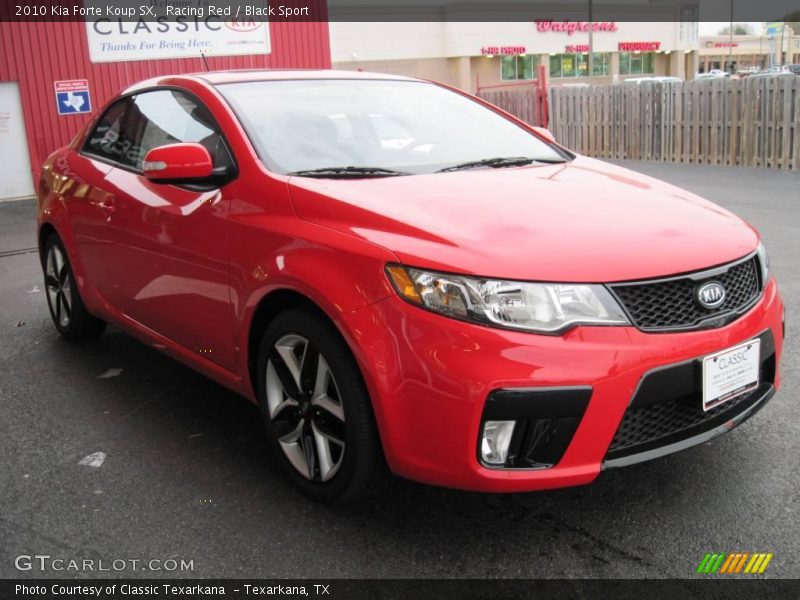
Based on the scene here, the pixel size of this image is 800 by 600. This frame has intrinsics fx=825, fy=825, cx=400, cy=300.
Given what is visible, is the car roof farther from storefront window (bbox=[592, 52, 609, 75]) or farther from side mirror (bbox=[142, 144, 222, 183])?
storefront window (bbox=[592, 52, 609, 75])

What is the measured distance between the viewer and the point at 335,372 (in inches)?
104

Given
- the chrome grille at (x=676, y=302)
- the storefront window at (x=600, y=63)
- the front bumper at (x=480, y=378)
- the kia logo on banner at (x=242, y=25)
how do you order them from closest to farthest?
1. the front bumper at (x=480, y=378)
2. the chrome grille at (x=676, y=302)
3. the kia logo on banner at (x=242, y=25)
4. the storefront window at (x=600, y=63)

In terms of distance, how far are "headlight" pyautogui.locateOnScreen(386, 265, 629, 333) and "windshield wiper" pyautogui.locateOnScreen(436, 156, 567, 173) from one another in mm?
988

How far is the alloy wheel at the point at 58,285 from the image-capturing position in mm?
4887

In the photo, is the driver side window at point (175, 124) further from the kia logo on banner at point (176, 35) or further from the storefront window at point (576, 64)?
the storefront window at point (576, 64)

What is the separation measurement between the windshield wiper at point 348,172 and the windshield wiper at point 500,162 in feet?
0.75

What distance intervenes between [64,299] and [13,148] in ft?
36.2

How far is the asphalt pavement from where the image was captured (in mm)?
2582

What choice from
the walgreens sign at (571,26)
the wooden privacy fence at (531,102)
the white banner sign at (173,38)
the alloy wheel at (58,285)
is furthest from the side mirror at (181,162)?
the walgreens sign at (571,26)

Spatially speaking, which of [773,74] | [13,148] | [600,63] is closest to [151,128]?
[13,148]

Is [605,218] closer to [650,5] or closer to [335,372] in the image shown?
[335,372]

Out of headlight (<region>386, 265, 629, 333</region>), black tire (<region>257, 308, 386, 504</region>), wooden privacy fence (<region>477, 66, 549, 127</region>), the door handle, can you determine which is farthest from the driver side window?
wooden privacy fence (<region>477, 66, 549, 127</region>)

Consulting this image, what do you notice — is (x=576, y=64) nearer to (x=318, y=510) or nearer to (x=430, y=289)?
(x=318, y=510)

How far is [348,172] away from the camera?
3.11 m
